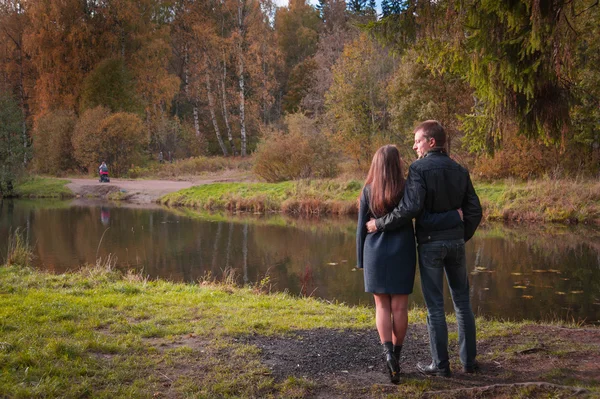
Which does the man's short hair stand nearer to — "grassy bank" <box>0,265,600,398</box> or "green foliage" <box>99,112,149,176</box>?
"grassy bank" <box>0,265,600,398</box>

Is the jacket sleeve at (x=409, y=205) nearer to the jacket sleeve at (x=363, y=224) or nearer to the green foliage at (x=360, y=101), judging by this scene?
the jacket sleeve at (x=363, y=224)

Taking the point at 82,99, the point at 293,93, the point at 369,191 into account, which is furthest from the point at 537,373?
the point at 293,93

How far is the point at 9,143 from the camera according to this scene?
27312mm

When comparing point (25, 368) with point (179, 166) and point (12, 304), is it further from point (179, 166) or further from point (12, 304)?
point (179, 166)

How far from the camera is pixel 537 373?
4297 millimetres

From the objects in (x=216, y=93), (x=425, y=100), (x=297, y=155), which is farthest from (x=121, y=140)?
(x=425, y=100)

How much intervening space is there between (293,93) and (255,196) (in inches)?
941

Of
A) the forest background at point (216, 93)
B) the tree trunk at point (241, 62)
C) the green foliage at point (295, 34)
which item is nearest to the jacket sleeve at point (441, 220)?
the forest background at point (216, 93)

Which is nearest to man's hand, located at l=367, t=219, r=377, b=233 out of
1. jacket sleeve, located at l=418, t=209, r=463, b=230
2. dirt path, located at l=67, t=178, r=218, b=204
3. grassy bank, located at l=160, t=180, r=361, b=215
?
jacket sleeve, located at l=418, t=209, r=463, b=230

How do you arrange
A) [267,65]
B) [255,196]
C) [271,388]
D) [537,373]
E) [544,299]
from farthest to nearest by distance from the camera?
[267,65] → [255,196] → [544,299] → [537,373] → [271,388]

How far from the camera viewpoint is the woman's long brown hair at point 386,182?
4320 mm

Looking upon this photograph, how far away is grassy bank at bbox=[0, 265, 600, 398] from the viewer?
3.92 metres

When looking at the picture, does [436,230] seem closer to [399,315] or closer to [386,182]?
[386,182]

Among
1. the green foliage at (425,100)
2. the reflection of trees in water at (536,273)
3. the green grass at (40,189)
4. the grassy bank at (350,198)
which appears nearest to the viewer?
the reflection of trees in water at (536,273)
